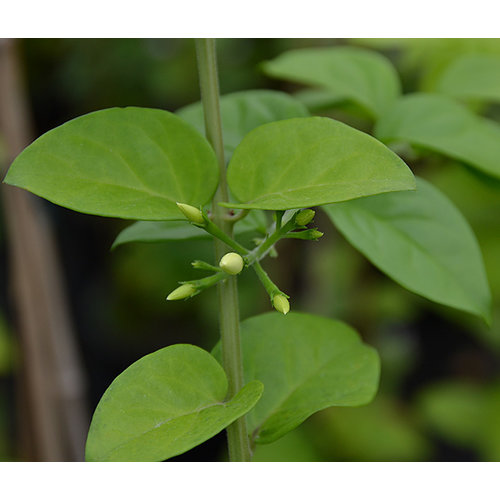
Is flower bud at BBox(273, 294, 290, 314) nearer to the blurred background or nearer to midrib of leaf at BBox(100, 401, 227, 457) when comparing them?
midrib of leaf at BBox(100, 401, 227, 457)

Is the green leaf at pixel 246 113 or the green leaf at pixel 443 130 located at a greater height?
the green leaf at pixel 246 113

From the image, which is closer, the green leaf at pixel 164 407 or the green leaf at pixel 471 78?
the green leaf at pixel 164 407

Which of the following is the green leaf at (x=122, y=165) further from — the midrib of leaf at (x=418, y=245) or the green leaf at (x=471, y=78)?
the green leaf at (x=471, y=78)

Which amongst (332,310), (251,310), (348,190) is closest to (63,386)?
(251,310)

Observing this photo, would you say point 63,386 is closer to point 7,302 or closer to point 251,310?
point 251,310

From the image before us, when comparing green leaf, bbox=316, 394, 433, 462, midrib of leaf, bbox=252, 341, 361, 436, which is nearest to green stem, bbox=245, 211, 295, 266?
midrib of leaf, bbox=252, 341, 361, 436

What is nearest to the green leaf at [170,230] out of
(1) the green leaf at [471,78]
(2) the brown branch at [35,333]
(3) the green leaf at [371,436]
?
(1) the green leaf at [471,78]

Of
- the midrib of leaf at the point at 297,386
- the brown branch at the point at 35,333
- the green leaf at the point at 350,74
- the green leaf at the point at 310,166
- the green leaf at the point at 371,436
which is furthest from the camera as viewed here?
the green leaf at the point at 371,436

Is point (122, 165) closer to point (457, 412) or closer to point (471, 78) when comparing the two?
point (471, 78)
